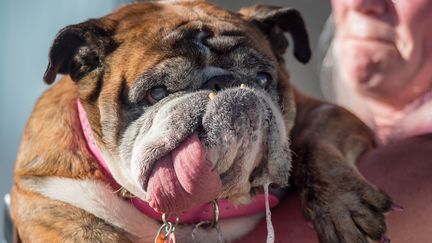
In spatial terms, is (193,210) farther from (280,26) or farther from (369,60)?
(369,60)

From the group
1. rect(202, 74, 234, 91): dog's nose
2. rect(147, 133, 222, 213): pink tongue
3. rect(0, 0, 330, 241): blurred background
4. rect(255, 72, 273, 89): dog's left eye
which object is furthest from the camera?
rect(0, 0, 330, 241): blurred background

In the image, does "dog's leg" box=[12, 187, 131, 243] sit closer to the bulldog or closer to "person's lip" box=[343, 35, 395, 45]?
the bulldog

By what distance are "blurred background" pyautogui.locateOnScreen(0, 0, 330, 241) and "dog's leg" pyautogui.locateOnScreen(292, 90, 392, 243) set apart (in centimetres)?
108

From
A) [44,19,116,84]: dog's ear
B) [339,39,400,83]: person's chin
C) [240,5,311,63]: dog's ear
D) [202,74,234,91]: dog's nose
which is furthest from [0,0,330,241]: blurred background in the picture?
[202,74,234,91]: dog's nose

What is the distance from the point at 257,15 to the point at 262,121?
45 cm

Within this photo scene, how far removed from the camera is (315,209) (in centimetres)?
111

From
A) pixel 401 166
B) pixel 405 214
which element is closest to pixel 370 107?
pixel 401 166

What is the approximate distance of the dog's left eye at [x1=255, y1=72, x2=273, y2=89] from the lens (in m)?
1.15

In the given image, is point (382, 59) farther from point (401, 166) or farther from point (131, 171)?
point (131, 171)

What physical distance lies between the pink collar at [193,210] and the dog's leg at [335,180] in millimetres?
93

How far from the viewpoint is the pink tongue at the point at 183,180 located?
2.94ft

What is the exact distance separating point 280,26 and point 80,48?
1.47 ft

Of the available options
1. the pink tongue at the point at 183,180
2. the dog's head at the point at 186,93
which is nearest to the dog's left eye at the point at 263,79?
the dog's head at the point at 186,93

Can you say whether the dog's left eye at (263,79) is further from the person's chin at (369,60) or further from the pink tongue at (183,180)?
the person's chin at (369,60)
